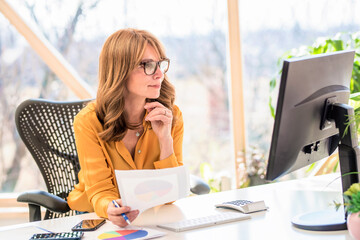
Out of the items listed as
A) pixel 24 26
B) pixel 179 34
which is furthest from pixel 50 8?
pixel 179 34

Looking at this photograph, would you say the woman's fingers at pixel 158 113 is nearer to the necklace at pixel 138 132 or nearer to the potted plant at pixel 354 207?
the necklace at pixel 138 132

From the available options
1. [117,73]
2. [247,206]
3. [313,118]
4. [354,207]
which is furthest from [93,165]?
[354,207]

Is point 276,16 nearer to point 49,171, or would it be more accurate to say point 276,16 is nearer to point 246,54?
point 246,54

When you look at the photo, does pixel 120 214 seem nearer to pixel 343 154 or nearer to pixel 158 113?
pixel 158 113

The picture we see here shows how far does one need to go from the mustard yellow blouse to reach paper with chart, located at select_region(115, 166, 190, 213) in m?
0.25

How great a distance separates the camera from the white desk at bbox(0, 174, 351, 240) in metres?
1.49

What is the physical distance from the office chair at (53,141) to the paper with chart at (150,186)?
536 millimetres

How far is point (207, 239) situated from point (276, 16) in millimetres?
2601

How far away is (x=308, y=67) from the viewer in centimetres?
140

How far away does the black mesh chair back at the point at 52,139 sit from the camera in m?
2.29

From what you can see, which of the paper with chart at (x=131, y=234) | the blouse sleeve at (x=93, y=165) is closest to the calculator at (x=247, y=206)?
the paper with chart at (x=131, y=234)

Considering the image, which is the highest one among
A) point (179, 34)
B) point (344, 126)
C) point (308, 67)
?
point (179, 34)

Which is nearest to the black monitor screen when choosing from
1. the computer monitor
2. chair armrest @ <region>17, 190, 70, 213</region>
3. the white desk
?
the computer monitor

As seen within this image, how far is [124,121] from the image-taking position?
2.12 m
